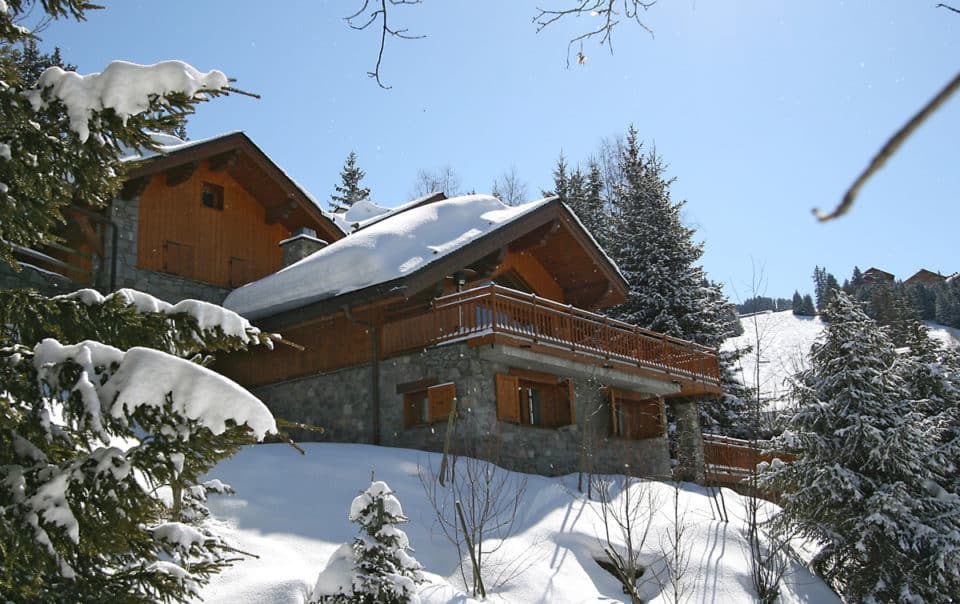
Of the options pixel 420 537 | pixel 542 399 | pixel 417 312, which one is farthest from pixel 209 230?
pixel 420 537

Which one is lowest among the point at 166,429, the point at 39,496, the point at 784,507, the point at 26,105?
the point at 784,507

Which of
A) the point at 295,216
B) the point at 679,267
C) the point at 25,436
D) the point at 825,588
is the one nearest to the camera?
the point at 25,436

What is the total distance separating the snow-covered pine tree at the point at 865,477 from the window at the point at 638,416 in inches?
177

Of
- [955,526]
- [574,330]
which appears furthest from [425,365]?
[955,526]

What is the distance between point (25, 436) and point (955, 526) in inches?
619

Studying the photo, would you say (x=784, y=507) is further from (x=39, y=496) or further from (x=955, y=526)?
(x=39, y=496)

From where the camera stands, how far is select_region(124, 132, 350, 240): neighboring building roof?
1955cm

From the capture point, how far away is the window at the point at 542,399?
17.6m

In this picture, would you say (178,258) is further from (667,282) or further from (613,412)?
(667,282)

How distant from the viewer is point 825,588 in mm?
14391

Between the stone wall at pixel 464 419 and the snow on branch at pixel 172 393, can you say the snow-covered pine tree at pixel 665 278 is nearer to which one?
the stone wall at pixel 464 419

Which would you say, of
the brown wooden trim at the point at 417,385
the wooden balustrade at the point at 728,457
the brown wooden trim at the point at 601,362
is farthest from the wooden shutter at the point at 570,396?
the wooden balustrade at the point at 728,457

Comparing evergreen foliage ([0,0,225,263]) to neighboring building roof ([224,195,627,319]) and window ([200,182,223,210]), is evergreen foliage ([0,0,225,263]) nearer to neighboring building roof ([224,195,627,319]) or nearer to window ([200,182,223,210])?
neighboring building roof ([224,195,627,319])

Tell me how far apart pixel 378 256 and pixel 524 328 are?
357 centimetres
